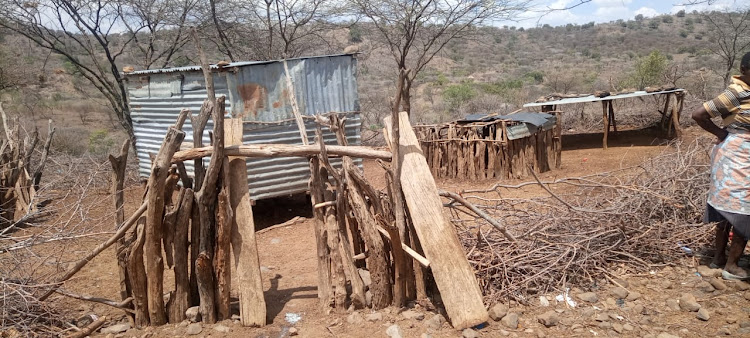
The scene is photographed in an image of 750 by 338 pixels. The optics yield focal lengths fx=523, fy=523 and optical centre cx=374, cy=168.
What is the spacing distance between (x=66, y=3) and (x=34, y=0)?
57 cm

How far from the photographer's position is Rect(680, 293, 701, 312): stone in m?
3.35

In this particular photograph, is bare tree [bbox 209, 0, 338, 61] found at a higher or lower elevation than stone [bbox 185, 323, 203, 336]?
higher

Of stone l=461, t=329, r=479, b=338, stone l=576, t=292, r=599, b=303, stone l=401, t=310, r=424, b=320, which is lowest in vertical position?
stone l=401, t=310, r=424, b=320

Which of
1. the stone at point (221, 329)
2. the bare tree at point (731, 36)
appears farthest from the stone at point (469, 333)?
the bare tree at point (731, 36)

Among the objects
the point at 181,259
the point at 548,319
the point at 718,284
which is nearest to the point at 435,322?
the point at 548,319

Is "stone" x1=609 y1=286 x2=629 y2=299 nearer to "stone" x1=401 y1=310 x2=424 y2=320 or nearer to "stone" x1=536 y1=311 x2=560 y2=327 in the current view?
"stone" x1=536 y1=311 x2=560 y2=327

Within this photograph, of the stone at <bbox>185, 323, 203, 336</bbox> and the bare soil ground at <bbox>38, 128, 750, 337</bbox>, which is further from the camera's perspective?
the stone at <bbox>185, 323, 203, 336</bbox>

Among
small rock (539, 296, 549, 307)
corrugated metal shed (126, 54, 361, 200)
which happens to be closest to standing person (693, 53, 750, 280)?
small rock (539, 296, 549, 307)

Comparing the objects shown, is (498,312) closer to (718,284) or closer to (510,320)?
(510,320)

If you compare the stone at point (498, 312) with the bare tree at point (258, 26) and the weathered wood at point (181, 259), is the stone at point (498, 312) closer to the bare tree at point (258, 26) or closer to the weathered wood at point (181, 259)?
the weathered wood at point (181, 259)

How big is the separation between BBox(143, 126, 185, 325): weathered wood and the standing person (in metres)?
3.56

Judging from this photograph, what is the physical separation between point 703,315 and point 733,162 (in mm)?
1076

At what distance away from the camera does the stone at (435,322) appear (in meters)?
3.25

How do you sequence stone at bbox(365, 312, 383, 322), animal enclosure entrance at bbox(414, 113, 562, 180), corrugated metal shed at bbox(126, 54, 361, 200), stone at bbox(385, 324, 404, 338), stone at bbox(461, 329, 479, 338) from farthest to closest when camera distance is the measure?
animal enclosure entrance at bbox(414, 113, 562, 180) → corrugated metal shed at bbox(126, 54, 361, 200) → stone at bbox(365, 312, 383, 322) → stone at bbox(385, 324, 404, 338) → stone at bbox(461, 329, 479, 338)
